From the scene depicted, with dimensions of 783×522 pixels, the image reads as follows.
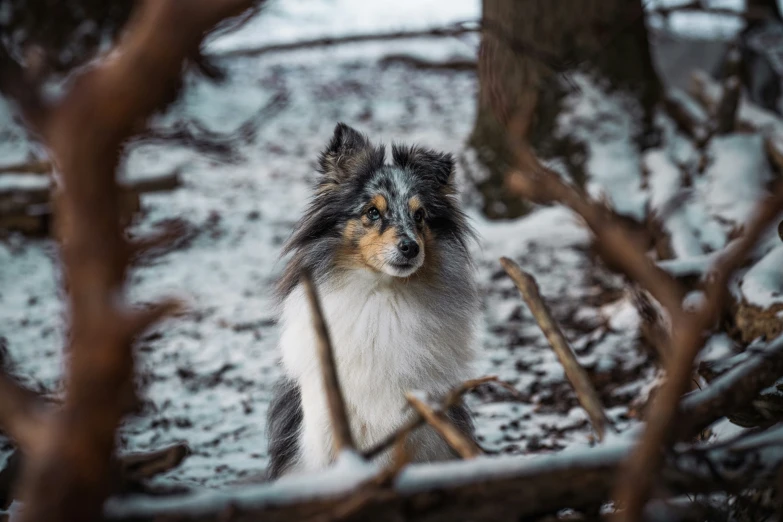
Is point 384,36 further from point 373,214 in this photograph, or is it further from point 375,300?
point 375,300

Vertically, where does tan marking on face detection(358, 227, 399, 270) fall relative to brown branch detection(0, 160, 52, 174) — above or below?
below

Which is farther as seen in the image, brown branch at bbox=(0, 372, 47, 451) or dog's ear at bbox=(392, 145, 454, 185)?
dog's ear at bbox=(392, 145, 454, 185)

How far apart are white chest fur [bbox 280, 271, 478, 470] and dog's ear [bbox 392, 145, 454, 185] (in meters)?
0.57

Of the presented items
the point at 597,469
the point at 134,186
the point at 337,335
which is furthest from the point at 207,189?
the point at 597,469

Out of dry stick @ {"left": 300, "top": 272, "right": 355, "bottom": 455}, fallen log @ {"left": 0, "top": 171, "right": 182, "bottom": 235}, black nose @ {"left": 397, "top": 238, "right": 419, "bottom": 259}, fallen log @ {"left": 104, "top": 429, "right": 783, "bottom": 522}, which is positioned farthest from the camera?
fallen log @ {"left": 0, "top": 171, "right": 182, "bottom": 235}

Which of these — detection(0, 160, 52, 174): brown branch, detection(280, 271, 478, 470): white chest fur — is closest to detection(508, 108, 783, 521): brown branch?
detection(280, 271, 478, 470): white chest fur

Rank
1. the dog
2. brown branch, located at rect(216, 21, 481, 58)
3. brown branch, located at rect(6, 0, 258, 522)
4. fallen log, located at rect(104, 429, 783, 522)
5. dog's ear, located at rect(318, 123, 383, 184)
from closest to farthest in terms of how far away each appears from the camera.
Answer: brown branch, located at rect(6, 0, 258, 522) < fallen log, located at rect(104, 429, 783, 522) < brown branch, located at rect(216, 21, 481, 58) < the dog < dog's ear, located at rect(318, 123, 383, 184)

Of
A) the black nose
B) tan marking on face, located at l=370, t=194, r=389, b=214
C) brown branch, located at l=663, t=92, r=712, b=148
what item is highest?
tan marking on face, located at l=370, t=194, r=389, b=214

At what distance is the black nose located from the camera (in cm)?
294

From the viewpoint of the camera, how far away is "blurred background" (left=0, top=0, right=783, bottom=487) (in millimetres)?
3744

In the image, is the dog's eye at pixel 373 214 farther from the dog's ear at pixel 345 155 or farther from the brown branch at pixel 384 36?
the brown branch at pixel 384 36

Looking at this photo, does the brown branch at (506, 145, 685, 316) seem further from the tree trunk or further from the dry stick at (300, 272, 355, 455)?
the tree trunk

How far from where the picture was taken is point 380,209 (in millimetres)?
3133

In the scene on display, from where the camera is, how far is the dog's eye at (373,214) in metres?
3.14
